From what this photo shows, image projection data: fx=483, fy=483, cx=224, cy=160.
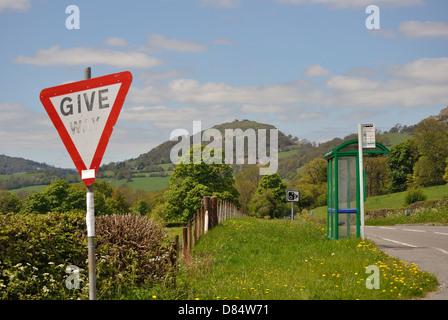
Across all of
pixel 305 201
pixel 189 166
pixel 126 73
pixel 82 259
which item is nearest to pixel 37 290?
pixel 82 259

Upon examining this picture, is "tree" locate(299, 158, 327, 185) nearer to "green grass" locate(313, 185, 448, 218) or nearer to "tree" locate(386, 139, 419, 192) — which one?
"tree" locate(386, 139, 419, 192)

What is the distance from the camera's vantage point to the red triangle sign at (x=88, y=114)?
5000 mm

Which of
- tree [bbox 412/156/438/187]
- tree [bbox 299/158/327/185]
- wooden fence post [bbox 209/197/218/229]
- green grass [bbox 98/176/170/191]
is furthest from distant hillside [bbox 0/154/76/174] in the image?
wooden fence post [bbox 209/197/218/229]

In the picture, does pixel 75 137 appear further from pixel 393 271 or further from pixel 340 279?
pixel 393 271

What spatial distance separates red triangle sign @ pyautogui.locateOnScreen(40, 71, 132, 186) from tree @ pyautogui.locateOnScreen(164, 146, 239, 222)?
5186 cm

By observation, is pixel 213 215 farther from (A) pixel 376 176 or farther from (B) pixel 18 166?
(B) pixel 18 166

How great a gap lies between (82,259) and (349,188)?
34.2 ft

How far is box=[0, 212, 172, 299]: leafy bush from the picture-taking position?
7.70 m

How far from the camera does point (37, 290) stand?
25.5 ft

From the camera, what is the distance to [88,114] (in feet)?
16.7

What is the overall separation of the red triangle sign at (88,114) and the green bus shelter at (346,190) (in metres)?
12.2

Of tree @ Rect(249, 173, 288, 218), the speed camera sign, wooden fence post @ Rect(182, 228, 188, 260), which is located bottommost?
tree @ Rect(249, 173, 288, 218)

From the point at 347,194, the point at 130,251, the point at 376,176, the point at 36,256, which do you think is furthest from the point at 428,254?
the point at 376,176

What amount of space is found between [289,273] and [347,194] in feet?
21.0
